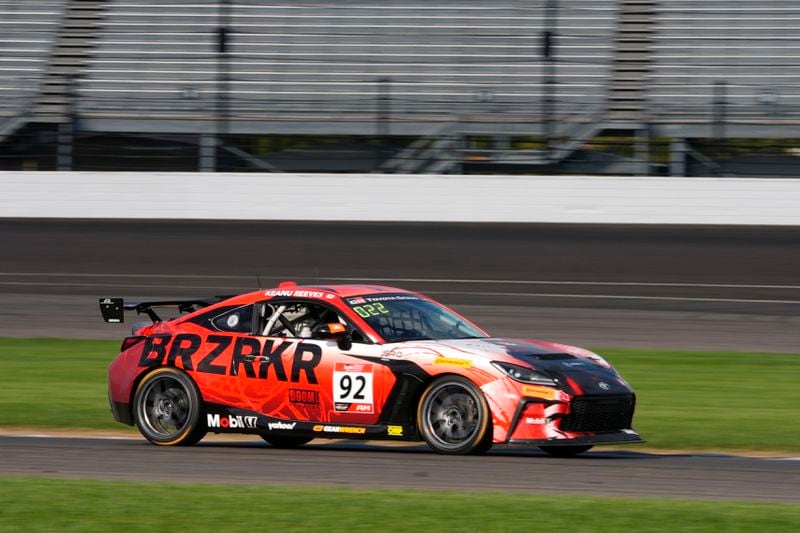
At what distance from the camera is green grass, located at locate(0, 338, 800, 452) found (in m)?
10.5

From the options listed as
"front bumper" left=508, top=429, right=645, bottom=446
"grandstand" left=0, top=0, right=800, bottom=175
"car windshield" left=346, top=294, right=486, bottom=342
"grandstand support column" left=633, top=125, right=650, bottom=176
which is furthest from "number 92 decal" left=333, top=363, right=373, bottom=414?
"grandstand support column" left=633, top=125, right=650, bottom=176

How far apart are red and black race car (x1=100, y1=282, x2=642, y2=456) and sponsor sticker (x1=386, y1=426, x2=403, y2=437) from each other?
1cm

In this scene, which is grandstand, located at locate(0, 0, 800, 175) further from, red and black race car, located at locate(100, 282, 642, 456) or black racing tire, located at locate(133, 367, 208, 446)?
black racing tire, located at locate(133, 367, 208, 446)

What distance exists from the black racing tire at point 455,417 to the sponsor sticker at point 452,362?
0.08 m

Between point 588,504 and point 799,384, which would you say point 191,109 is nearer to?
point 799,384

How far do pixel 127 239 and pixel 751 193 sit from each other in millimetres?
11146

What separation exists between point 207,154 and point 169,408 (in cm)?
1689

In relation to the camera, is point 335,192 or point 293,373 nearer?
point 293,373

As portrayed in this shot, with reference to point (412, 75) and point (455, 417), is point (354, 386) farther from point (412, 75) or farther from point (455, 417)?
point (412, 75)

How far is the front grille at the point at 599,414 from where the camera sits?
8.55 meters

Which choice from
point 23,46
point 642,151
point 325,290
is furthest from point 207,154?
point 325,290

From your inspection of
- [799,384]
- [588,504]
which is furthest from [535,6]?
[588,504]

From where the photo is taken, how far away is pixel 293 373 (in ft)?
30.4

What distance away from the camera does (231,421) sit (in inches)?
372
